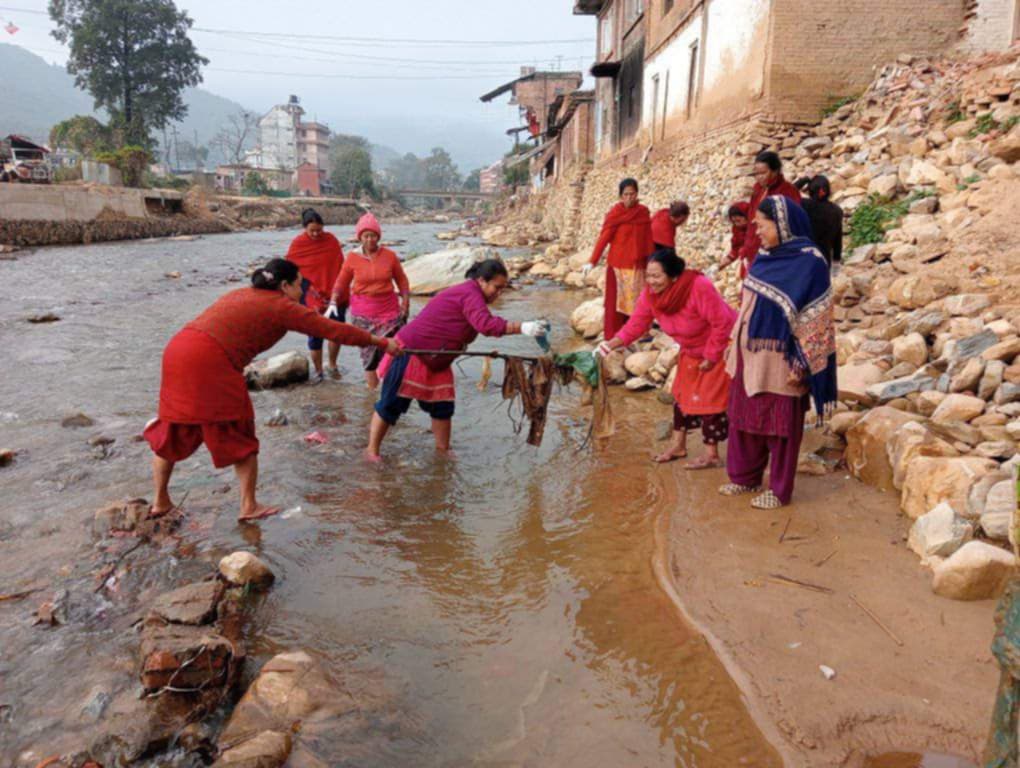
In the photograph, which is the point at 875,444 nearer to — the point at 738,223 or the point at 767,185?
the point at 767,185

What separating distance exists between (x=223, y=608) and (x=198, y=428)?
117cm

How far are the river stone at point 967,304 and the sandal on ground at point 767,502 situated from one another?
249cm

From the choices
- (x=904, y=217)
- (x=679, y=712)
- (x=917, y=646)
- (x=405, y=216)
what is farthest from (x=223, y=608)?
(x=405, y=216)

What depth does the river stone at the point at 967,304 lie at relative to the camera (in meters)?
5.06

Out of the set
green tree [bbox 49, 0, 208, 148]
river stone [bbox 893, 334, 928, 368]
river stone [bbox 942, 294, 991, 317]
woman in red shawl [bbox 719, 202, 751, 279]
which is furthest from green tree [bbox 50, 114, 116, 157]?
river stone [bbox 942, 294, 991, 317]

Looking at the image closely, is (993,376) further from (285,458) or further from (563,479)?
(285,458)

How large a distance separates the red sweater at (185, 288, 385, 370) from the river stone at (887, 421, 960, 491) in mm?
3537

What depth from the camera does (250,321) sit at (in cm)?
385

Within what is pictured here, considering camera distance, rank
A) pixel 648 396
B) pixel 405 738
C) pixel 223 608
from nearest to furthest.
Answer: pixel 405 738 < pixel 223 608 < pixel 648 396

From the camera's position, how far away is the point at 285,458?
554cm

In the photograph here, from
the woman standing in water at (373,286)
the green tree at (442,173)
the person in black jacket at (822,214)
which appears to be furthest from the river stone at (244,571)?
the green tree at (442,173)

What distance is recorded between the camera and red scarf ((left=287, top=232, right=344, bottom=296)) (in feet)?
25.1

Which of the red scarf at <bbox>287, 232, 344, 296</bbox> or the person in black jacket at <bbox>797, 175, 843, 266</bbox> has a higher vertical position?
the person in black jacket at <bbox>797, 175, 843, 266</bbox>

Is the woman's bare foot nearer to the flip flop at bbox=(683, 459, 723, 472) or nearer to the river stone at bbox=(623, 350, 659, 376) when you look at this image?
the flip flop at bbox=(683, 459, 723, 472)
